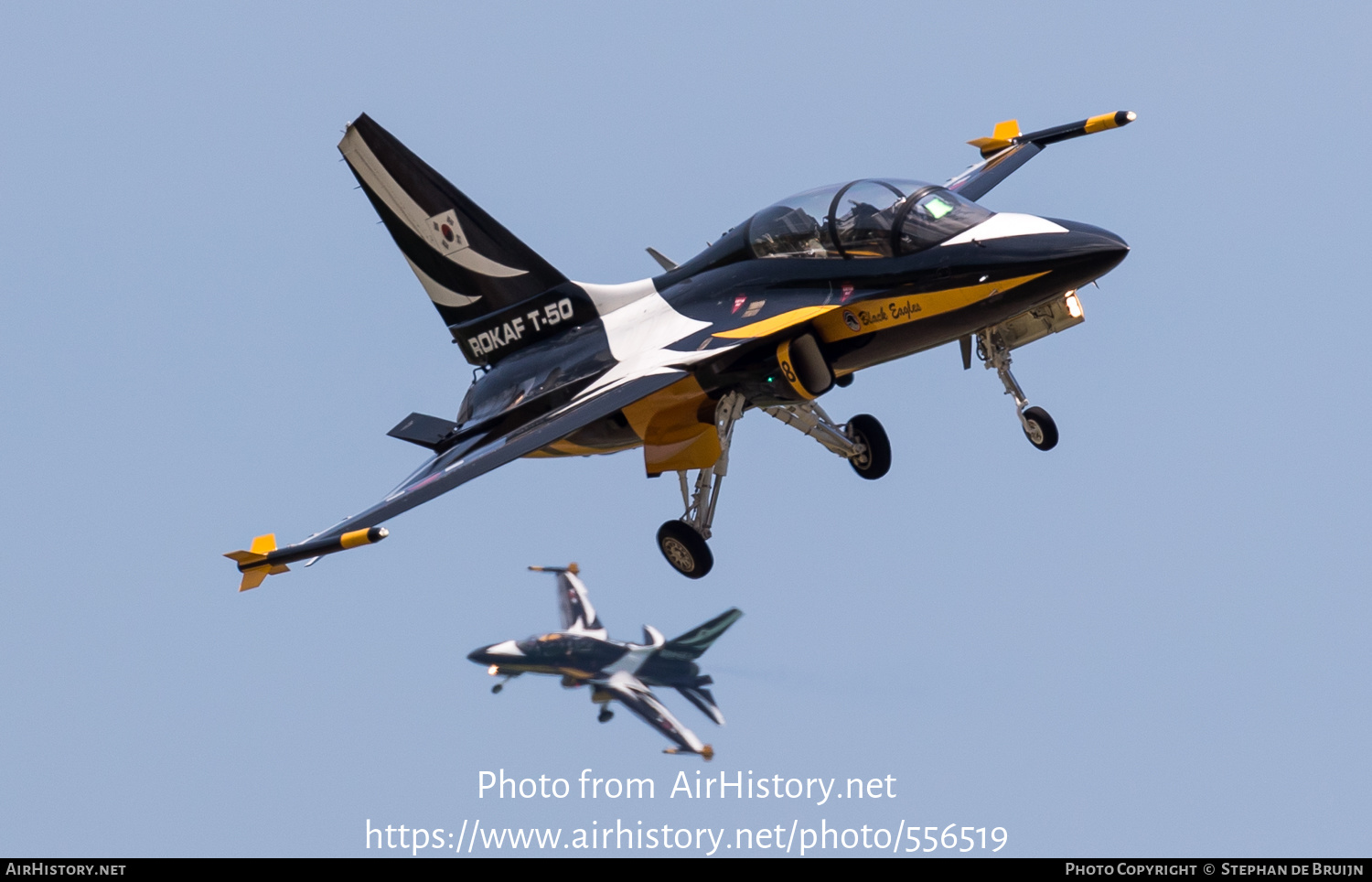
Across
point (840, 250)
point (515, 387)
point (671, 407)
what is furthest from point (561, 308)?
point (840, 250)

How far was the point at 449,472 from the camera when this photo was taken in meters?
25.3

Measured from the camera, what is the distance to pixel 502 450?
82.7 feet

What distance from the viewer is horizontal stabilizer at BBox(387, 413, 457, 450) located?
2834cm

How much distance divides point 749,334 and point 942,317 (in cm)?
263

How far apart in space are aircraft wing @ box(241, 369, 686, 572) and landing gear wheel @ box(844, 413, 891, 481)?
12.1 feet

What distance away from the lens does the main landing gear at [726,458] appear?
1022 inches

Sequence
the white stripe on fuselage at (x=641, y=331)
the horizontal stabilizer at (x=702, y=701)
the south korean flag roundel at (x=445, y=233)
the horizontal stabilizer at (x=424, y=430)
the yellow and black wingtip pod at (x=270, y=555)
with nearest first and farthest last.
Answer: the yellow and black wingtip pod at (x=270, y=555)
the white stripe on fuselage at (x=641, y=331)
the horizontal stabilizer at (x=424, y=430)
the south korean flag roundel at (x=445, y=233)
the horizontal stabilizer at (x=702, y=701)

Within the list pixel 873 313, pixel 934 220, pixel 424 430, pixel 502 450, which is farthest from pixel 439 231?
pixel 934 220

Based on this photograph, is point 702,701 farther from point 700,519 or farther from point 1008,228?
point 1008,228

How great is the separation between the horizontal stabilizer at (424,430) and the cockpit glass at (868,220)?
20.5 ft

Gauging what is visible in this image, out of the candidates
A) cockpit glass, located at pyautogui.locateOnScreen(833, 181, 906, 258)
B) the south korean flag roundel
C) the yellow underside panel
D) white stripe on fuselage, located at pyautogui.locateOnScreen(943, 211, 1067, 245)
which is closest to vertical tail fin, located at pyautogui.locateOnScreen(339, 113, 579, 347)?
the south korean flag roundel

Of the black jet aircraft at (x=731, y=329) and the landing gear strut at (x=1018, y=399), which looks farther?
the landing gear strut at (x=1018, y=399)

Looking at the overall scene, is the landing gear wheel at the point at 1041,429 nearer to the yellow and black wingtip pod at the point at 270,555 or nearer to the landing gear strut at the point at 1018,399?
the landing gear strut at the point at 1018,399

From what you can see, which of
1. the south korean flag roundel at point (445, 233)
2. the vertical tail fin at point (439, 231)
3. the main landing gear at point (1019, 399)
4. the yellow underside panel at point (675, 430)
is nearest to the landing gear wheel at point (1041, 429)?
the main landing gear at point (1019, 399)
